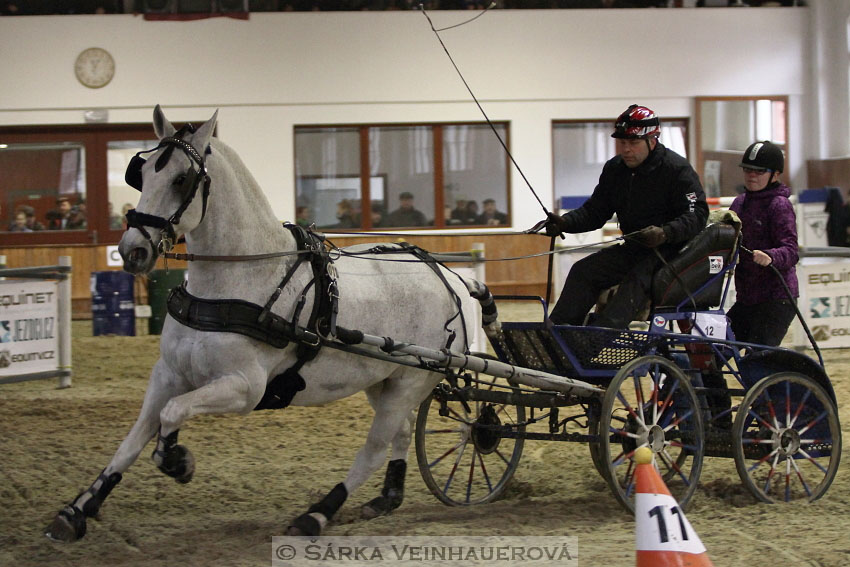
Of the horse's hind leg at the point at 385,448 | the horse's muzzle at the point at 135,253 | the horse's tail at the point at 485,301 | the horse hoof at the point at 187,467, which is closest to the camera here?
the horse's muzzle at the point at 135,253

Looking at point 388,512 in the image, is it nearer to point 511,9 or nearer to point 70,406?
point 70,406

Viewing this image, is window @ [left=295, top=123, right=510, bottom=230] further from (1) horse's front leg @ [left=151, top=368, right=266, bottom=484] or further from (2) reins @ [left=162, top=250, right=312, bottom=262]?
(1) horse's front leg @ [left=151, top=368, right=266, bottom=484]

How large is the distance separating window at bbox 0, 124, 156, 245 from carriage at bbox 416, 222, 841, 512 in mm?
13188

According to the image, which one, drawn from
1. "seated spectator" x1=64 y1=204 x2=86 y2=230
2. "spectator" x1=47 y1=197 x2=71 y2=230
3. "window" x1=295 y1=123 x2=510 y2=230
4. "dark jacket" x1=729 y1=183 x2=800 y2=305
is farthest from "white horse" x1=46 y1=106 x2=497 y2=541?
"spectator" x1=47 y1=197 x2=71 y2=230

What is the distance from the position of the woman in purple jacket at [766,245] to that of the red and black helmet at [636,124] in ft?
2.37

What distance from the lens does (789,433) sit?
5676 millimetres

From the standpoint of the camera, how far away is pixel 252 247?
185 inches

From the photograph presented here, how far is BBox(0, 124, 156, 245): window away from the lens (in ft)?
58.0

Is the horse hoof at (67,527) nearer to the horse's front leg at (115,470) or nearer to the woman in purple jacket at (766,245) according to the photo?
the horse's front leg at (115,470)

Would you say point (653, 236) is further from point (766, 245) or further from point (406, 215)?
point (406, 215)

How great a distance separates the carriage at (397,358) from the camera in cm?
A: 450

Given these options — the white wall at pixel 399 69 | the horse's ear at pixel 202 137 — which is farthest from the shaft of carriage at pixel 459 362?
the white wall at pixel 399 69

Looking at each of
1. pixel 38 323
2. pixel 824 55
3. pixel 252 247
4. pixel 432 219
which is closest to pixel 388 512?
pixel 252 247

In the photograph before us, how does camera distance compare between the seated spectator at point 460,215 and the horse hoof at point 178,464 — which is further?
the seated spectator at point 460,215
